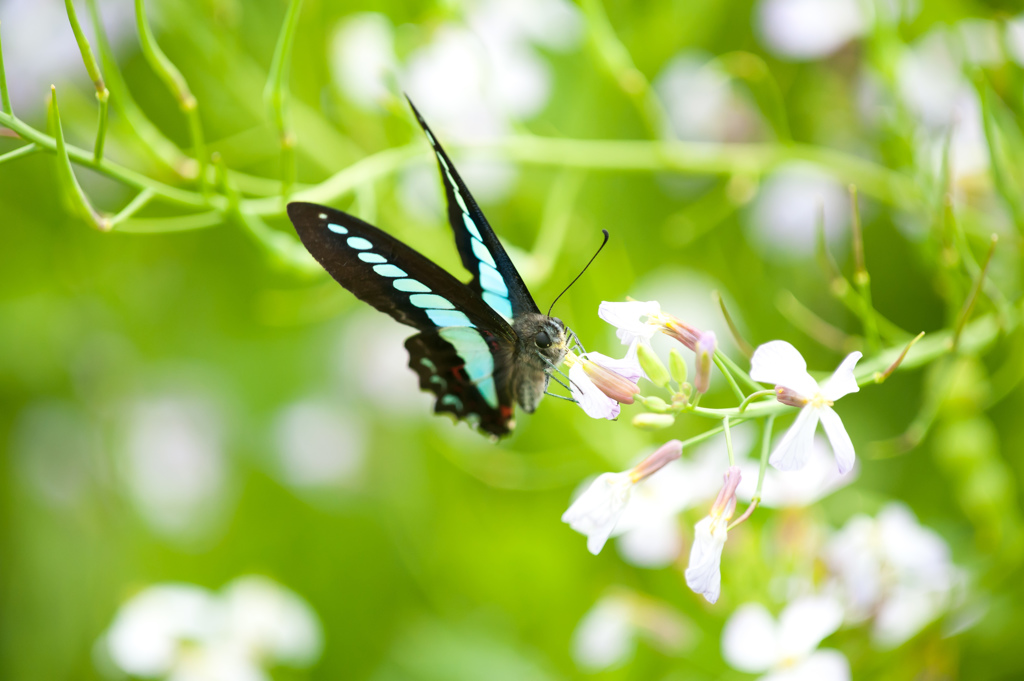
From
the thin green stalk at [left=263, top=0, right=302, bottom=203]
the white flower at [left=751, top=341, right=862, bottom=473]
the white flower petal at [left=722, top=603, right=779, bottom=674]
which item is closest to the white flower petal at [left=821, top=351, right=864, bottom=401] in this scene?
the white flower at [left=751, top=341, right=862, bottom=473]

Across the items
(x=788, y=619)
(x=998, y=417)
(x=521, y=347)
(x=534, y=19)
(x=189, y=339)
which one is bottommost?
(x=788, y=619)

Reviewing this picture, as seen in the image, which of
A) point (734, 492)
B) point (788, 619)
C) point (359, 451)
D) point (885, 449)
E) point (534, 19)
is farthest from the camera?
point (359, 451)

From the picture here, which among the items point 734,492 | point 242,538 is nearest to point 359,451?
point 242,538

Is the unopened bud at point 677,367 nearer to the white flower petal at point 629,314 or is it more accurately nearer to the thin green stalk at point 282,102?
the white flower petal at point 629,314

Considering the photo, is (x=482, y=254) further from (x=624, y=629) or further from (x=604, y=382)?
(x=624, y=629)

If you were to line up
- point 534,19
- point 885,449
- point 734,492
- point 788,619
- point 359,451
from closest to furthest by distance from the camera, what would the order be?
point 734,492
point 788,619
point 885,449
point 534,19
point 359,451

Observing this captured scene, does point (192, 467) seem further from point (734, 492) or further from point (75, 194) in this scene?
A: point (734, 492)

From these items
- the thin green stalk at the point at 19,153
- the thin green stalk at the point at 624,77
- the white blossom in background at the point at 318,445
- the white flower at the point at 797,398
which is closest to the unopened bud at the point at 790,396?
the white flower at the point at 797,398
